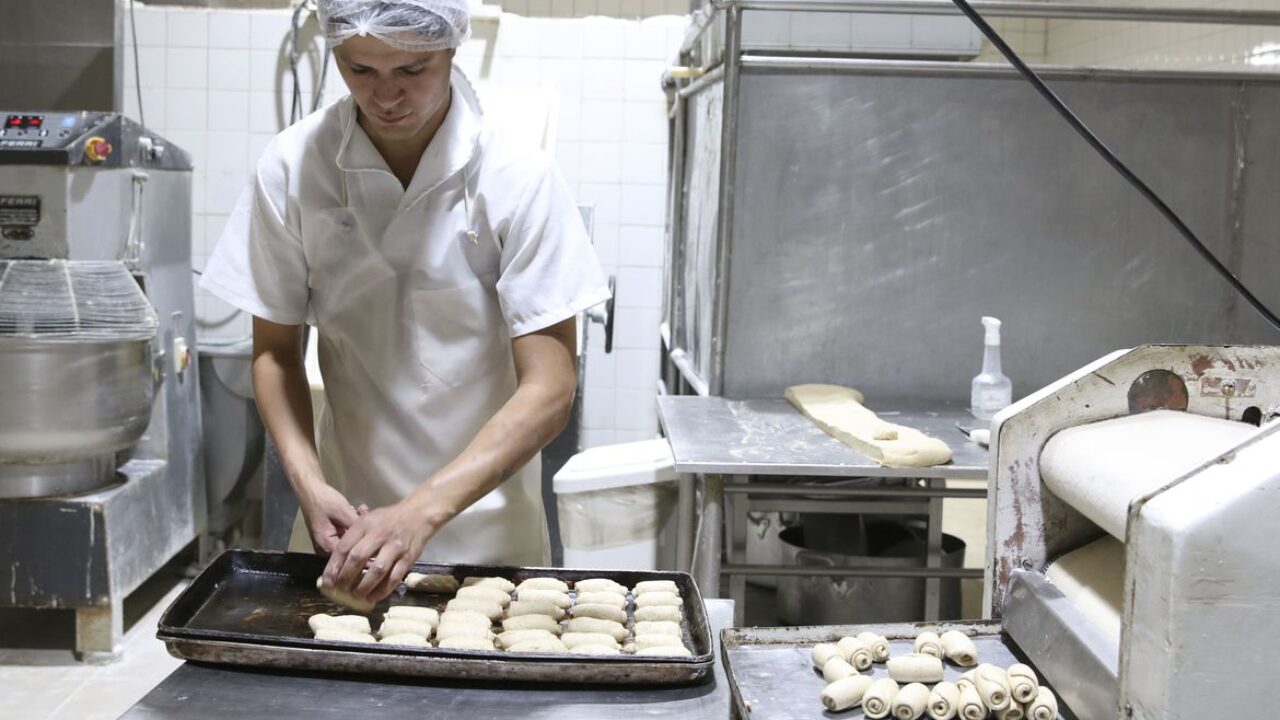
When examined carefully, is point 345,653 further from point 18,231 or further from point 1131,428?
point 18,231

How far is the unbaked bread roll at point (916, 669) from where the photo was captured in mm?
1192

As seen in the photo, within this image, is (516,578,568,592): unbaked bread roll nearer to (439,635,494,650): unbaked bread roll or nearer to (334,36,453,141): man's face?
(439,635,494,650): unbaked bread roll

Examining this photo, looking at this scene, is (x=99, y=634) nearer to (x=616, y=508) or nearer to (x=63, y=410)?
(x=63, y=410)

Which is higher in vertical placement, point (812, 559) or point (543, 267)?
point (543, 267)

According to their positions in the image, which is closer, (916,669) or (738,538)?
(916,669)

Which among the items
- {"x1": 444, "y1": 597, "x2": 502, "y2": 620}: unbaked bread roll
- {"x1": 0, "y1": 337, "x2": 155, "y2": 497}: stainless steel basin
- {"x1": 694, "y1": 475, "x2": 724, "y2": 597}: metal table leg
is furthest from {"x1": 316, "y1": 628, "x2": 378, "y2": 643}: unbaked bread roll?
{"x1": 0, "y1": 337, "x2": 155, "y2": 497}: stainless steel basin

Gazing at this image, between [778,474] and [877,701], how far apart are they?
4.43 ft

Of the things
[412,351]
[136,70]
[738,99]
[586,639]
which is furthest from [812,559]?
[136,70]

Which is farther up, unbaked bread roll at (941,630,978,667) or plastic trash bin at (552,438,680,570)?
unbaked bread roll at (941,630,978,667)

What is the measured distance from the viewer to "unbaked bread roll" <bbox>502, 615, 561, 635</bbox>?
1.37 metres

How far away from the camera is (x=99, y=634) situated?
3.46 meters

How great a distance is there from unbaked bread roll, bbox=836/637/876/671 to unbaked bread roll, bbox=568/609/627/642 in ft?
0.85

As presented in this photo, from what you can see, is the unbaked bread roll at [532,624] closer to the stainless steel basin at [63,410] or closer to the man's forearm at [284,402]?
the man's forearm at [284,402]

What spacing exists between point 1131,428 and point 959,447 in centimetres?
138
